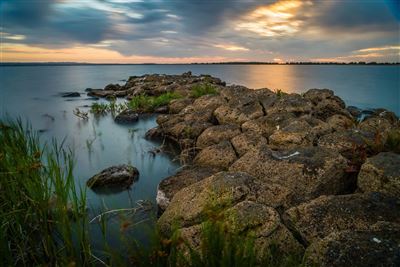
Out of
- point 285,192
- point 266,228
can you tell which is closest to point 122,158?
point 285,192

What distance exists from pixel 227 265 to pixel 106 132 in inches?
467

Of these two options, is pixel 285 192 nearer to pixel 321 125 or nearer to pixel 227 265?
pixel 227 265

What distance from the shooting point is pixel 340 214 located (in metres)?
3.96

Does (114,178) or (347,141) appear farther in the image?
(114,178)

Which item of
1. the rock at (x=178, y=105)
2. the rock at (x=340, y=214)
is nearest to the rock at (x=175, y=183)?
the rock at (x=340, y=214)

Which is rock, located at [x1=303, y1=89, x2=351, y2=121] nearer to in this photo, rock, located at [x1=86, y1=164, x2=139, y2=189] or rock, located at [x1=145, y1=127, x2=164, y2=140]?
rock, located at [x1=145, y1=127, x2=164, y2=140]

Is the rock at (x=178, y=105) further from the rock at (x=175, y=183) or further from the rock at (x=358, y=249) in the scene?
the rock at (x=358, y=249)

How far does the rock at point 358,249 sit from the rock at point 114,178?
A: 5.20m

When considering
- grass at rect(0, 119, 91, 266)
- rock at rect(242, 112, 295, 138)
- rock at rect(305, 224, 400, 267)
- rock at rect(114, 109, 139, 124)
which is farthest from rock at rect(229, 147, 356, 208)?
rock at rect(114, 109, 139, 124)

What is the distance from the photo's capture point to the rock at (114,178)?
732cm

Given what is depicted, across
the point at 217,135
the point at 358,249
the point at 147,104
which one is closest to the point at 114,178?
the point at 217,135

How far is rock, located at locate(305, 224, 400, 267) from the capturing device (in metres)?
2.96

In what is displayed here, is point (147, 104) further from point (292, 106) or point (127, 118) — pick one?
point (292, 106)

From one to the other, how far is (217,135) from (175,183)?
3319 millimetres
